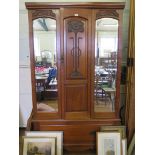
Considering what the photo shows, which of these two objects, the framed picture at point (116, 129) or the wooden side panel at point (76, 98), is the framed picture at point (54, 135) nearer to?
the wooden side panel at point (76, 98)

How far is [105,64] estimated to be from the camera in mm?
2797

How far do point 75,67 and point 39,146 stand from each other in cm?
108

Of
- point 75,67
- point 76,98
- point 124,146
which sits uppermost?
point 75,67

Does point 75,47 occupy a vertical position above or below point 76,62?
above

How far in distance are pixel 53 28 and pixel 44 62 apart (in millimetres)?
448

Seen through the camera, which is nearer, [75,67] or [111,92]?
[75,67]

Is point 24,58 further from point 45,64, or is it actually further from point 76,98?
point 76,98

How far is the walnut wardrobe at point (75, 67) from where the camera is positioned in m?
2.64

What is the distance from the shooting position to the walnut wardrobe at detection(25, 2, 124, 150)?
8.67 ft

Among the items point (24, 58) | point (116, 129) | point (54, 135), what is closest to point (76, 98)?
point (54, 135)

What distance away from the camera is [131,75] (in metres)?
2.73
